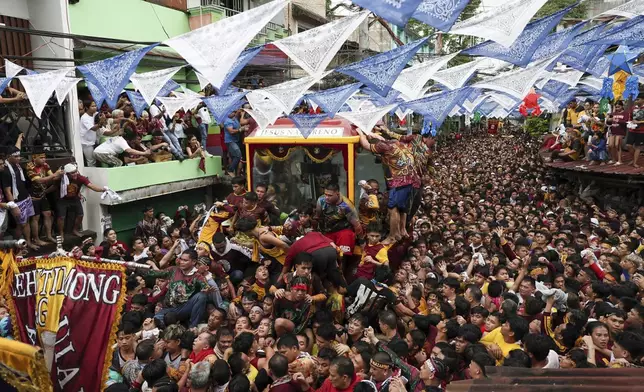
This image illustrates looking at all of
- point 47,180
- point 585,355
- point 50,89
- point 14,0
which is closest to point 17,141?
point 47,180

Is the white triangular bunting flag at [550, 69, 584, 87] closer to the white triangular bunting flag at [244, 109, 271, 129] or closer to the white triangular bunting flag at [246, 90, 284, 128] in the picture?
the white triangular bunting flag at [246, 90, 284, 128]

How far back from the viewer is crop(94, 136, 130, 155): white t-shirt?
11164 millimetres

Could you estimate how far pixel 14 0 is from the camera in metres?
10.9

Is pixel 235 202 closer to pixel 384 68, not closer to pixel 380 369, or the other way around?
pixel 384 68

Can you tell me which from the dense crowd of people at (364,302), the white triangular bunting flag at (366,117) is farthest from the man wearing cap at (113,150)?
the white triangular bunting flag at (366,117)

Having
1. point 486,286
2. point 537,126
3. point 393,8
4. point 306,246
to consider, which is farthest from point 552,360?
point 537,126

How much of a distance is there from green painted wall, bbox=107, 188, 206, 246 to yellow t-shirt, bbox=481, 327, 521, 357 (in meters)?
8.89

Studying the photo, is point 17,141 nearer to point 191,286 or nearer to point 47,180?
point 47,180

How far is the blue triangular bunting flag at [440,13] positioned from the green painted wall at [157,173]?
28.1 feet

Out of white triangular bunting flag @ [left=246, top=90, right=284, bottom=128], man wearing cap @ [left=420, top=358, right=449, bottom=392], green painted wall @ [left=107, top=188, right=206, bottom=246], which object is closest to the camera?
man wearing cap @ [left=420, top=358, right=449, bottom=392]

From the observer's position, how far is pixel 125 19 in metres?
13.7

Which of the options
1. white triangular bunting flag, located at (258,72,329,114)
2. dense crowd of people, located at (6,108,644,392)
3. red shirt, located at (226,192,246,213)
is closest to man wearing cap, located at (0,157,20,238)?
dense crowd of people, located at (6,108,644,392)

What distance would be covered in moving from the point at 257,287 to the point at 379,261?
1.61m

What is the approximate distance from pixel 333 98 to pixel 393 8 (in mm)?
4678
